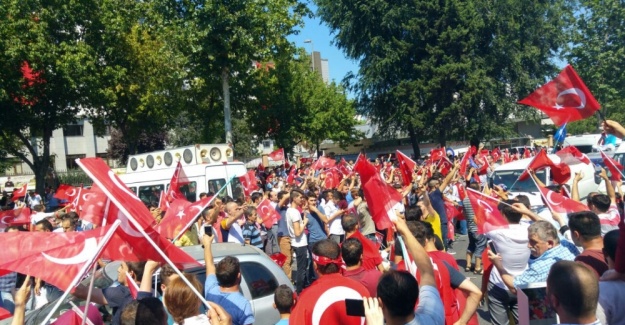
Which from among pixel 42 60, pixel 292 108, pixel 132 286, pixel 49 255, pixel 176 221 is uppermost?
pixel 42 60

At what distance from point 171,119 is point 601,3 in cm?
2490

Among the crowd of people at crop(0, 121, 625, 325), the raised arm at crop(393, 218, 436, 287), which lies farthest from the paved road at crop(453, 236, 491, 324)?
the raised arm at crop(393, 218, 436, 287)

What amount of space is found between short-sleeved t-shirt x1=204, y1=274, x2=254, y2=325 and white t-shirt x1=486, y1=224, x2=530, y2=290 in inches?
100

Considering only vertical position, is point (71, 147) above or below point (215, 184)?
above

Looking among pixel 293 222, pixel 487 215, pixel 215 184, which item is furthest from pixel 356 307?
pixel 215 184

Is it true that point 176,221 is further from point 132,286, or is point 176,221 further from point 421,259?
point 421,259

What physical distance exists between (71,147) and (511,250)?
52.2 meters

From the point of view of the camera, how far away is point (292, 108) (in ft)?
110

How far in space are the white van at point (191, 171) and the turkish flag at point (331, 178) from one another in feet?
11.7

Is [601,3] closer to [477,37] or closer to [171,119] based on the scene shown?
[477,37]

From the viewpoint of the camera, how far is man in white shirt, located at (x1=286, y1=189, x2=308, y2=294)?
31.3ft

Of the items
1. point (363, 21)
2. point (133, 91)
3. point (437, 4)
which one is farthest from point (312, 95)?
point (133, 91)

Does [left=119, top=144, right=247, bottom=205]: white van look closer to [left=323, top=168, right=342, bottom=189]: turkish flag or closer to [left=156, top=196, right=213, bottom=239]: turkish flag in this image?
[left=323, top=168, right=342, bottom=189]: turkish flag

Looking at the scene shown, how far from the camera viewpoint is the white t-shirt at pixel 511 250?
5.77 metres
